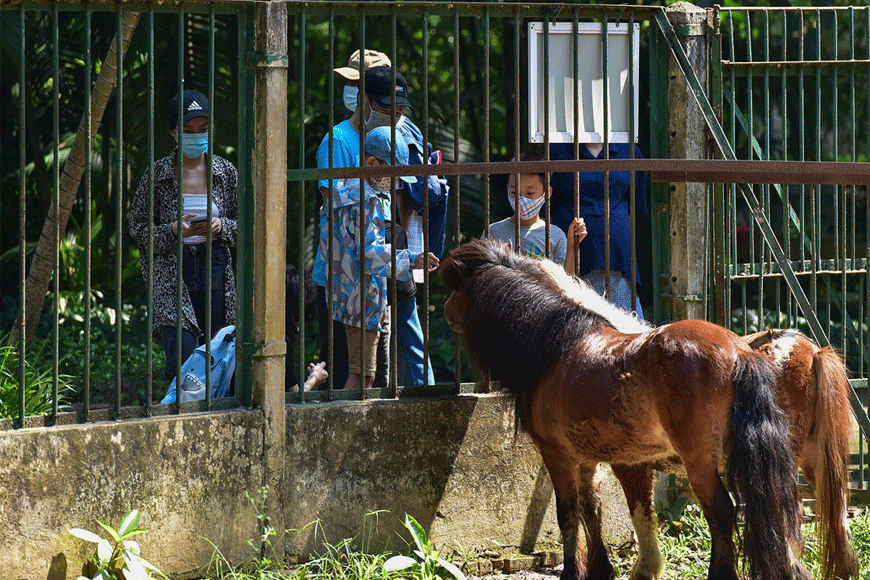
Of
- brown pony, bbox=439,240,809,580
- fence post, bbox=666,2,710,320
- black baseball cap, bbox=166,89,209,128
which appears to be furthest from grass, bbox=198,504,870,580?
black baseball cap, bbox=166,89,209,128

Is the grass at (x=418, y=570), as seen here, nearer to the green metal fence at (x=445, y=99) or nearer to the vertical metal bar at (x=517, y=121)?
the green metal fence at (x=445, y=99)

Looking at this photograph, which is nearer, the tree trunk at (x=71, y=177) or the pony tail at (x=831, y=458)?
the pony tail at (x=831, y=458)

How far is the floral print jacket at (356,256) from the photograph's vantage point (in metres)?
4.76

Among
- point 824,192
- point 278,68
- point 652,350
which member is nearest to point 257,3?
point 278,68

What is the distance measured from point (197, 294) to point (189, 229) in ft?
1.50

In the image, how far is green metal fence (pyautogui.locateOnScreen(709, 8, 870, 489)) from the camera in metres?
5.01

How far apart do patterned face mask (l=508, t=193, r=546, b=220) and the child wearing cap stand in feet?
2.01

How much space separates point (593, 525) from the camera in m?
4.27

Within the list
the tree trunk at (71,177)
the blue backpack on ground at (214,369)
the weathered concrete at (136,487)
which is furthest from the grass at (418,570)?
the tree trunk at (71,177)

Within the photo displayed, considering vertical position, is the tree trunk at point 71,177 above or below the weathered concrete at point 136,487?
above

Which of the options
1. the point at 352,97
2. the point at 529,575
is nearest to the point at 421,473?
the point at 529,575

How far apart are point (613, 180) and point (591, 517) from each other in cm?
196

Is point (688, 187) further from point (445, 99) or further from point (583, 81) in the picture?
point (445, 99)

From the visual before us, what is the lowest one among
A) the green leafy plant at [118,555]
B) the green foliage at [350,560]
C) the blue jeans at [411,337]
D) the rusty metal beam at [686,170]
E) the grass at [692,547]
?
the grass at [692,547]
